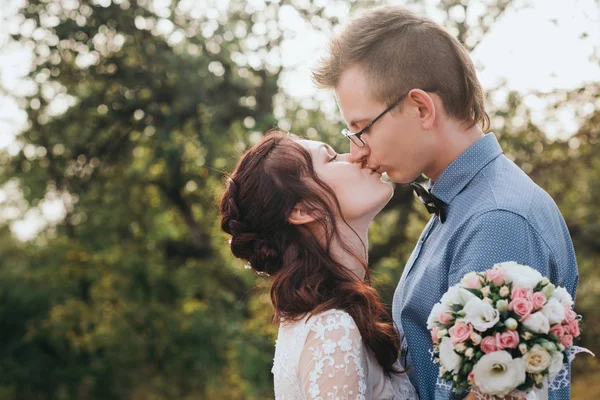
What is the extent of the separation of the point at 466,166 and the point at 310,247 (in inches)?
30.0

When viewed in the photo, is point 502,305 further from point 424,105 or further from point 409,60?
point 409,60

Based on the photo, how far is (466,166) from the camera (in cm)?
286

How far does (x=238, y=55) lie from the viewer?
8586mm

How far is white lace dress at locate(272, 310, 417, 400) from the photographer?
2842mm

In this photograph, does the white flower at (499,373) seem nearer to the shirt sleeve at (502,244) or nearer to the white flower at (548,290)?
the white flower at (548,290)

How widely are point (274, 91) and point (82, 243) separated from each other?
295 centimetres

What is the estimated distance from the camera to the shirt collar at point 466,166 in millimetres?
2850

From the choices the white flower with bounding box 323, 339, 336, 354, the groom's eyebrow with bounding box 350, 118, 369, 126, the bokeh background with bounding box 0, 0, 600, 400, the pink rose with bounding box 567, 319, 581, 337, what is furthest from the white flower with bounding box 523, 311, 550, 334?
the bokeh background with bounding box 0, 0, 600, 400

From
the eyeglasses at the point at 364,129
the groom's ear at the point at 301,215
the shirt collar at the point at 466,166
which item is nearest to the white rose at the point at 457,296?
the shirt collar at the point at 466,166

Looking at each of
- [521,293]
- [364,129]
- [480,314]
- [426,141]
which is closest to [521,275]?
[521,293]

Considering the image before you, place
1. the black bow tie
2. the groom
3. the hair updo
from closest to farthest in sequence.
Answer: the groom
the black bow tie
the hair updo

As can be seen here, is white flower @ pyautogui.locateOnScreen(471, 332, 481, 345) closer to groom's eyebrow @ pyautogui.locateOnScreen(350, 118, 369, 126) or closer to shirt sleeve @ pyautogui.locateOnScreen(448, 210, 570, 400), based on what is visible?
shirt sleeve @ pyautogui.locateOnScreen(448, 210, 570, 400)

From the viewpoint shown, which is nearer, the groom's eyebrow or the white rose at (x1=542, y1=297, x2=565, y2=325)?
the white rose at (x1=542, y1=297, x2=565, y2=325)

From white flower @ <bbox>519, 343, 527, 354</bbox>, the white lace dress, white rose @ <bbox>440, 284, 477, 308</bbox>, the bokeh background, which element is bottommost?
the bokeh background
